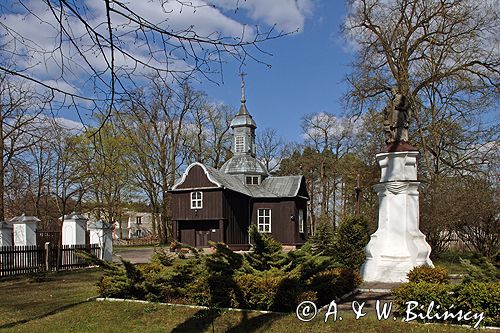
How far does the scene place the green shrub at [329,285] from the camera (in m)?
10.1

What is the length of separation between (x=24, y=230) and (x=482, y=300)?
1776 cm

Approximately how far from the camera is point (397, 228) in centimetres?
1330

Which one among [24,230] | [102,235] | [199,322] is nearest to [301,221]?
[102,235]

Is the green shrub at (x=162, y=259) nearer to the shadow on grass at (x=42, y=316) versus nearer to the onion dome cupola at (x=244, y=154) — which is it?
the shadow on grass at (x=42, y=316)

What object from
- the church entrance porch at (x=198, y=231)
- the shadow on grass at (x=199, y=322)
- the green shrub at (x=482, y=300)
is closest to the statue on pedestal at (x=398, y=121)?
the green shrub at (x=482, y=300)

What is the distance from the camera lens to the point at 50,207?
96.6 ft

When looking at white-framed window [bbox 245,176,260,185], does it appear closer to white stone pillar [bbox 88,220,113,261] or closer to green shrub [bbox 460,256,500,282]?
white stone pillar [bbox 88,220,113,261]

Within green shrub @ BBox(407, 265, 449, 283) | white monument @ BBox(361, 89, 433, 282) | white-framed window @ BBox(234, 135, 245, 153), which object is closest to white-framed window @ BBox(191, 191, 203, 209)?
white-framed window @ BBox(234, 135, 245, 153)

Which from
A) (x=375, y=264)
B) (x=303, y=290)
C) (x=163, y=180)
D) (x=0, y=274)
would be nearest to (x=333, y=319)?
(x=303, y=290)

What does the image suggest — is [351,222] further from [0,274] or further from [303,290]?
[0,274]

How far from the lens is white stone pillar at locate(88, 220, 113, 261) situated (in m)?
21.1

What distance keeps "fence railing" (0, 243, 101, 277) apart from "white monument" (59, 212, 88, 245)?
0.58 metres

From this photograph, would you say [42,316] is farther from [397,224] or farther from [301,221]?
[301,221]

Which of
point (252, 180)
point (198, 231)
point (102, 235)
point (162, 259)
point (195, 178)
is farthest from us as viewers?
point (252, 180)
